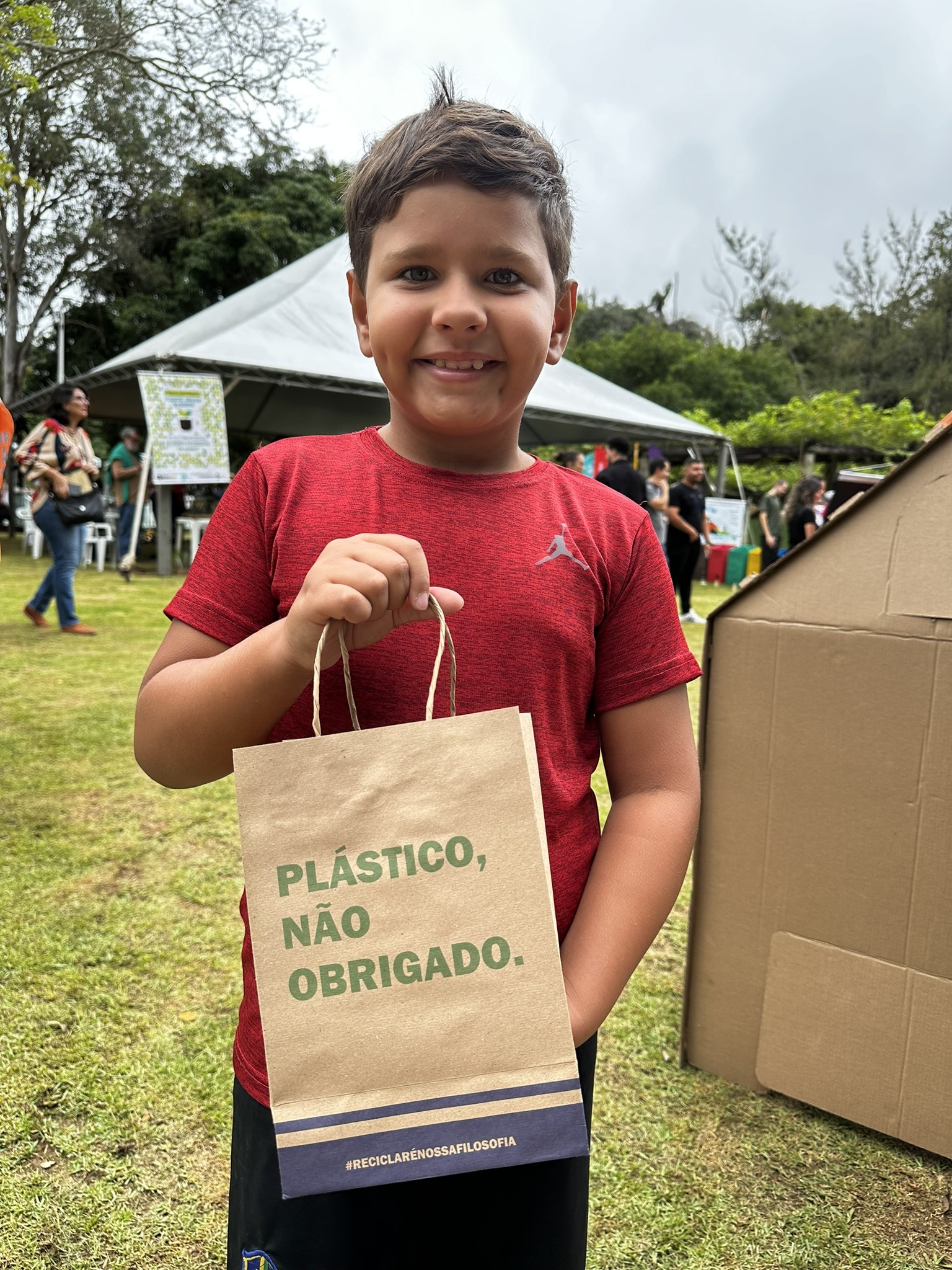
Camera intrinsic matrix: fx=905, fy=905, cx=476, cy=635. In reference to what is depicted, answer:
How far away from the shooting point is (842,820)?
175 cm

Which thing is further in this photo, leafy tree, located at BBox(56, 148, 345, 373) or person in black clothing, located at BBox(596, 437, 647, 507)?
leafy tree, located at BBox(56, 148, 345, 373)

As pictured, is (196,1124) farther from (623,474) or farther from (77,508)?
(623,474)

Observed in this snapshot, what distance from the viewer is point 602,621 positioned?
94cm

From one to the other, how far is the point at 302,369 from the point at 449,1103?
10.7 metres

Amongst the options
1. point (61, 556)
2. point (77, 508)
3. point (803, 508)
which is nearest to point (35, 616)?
point (61, 556)

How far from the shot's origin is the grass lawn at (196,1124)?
1.56 m

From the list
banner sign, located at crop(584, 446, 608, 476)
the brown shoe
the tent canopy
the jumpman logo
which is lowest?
the brown shoe

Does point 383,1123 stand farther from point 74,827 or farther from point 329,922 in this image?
point 74,827

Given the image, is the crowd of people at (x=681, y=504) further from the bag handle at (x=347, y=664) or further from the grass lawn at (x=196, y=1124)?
the bag handle at (x=347, y=664)

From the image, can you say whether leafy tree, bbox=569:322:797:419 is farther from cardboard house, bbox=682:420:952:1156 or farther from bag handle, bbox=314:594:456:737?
bag handle, bbox=314:594:456:737

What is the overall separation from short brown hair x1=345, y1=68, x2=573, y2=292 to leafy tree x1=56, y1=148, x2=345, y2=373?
21.5 meters

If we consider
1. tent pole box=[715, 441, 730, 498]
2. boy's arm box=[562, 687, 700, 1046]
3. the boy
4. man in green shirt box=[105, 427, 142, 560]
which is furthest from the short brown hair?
tent pole box=[715, 441, 730, 498]

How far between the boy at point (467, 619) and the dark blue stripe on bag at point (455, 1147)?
0.37 feet

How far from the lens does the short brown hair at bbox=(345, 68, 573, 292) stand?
2.76 ft
